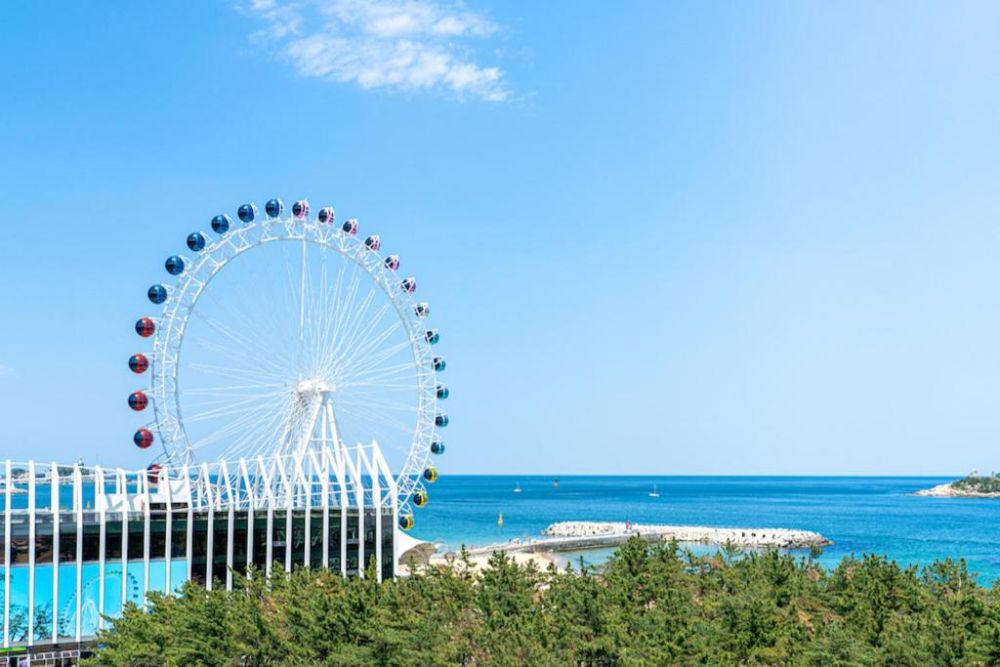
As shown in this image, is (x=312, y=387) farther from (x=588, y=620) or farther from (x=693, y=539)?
(x=693, y=539)

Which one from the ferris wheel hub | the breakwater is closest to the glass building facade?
the ferris wheel hub

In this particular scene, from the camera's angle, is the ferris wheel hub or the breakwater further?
the breakwater

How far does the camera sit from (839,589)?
42906mm

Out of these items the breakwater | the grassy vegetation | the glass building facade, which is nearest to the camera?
the grassy vegetation

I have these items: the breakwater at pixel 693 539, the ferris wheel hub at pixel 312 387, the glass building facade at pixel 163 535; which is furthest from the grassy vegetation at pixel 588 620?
the breakwater at pixel 693 539

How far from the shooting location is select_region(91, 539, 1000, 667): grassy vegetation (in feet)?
111

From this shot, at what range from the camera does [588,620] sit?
37688 mm

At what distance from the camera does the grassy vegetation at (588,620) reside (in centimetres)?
3375

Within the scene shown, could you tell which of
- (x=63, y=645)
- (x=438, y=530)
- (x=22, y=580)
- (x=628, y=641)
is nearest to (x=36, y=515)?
(x=22, y=580)

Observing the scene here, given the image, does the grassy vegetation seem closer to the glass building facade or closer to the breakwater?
the glass building facade

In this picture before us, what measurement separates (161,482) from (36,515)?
7144mm

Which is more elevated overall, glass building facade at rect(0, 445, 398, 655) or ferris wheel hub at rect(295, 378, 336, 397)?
ferris wheel hub at rect(295, 378, 336, 397)

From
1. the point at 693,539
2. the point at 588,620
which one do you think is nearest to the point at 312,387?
the point at 588,620

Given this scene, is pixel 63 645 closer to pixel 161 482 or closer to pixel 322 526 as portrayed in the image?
pixel 161 482
